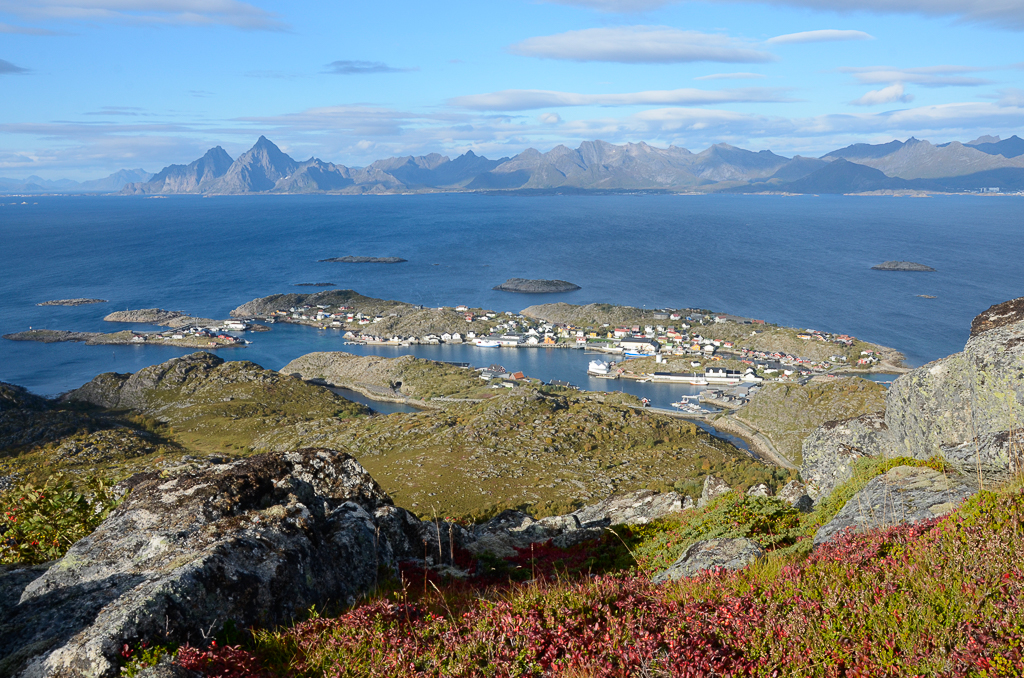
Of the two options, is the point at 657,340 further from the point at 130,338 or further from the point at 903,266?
the point at 903,266

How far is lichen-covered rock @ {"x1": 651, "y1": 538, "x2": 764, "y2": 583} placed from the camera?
6.83 m

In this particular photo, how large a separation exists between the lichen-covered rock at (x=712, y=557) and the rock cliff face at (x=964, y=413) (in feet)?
10.7

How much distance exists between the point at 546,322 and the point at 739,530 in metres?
104

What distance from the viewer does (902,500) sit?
7977mm

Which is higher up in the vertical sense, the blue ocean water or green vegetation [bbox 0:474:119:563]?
green vegetation [bbox 0:474:119:563]

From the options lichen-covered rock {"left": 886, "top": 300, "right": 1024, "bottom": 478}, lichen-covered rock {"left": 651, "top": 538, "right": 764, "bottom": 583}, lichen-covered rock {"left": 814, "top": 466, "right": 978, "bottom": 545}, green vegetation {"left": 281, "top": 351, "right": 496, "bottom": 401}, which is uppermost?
lichen-covered rock {"left": 886, "top": 300, "right": 1024, "bottom": 478}

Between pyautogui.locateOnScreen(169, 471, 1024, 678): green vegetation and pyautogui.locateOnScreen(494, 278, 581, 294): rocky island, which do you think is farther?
pyautogui.locateOnScreen(494, 278, 581, 294): rocky island

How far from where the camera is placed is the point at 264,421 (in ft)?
179

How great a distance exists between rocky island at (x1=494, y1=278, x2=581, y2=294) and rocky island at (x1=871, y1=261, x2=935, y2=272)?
8524 cm

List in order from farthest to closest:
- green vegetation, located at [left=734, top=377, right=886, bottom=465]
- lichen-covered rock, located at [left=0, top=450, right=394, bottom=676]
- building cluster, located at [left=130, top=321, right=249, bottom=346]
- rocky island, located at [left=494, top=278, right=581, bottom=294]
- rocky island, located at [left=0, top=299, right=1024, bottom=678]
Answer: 1. rocky island, located at [left=494, top=278, right=581, bottom=294]
2. building cluster, located at [left=130, top=321, right=249, bottom=346]
3. green vegetation, located at [left=734, top=377, right=886, bottom=465]
4. lichen-covered rock, located at [left=0, top=450, right=394, bottom=676]
5. rocky island, located at [left=0, top=299, right=1024, bottom=678]

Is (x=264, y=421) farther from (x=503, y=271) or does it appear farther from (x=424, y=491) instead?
(x=503, y=271)

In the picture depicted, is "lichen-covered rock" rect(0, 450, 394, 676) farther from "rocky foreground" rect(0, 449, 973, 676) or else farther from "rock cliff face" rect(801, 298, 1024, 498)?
"rock cliff face" rect(801, 298, 1024, 498)

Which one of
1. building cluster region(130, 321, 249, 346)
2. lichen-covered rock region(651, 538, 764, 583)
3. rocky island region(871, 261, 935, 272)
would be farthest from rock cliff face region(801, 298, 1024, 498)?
rocky island region(871, 261, 935, 272)

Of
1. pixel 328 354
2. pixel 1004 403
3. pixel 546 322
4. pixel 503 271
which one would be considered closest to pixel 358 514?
pixel 1004 403
